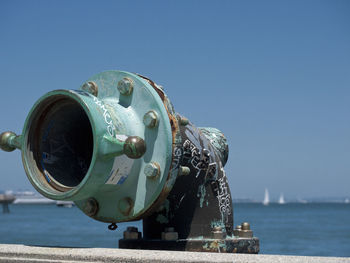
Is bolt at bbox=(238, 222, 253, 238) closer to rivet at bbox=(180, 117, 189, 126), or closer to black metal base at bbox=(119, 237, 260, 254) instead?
black metal base at bbox=(119, 237, 260, 254)

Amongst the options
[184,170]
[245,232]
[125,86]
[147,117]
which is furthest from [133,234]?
[125,86]

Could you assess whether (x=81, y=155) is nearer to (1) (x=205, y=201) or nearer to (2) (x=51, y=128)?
(2) (x=51, y=128)

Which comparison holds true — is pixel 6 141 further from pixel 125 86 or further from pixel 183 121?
pixel 183 121

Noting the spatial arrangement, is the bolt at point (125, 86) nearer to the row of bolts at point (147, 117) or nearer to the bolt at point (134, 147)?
the row of bolts at point (147, 117)

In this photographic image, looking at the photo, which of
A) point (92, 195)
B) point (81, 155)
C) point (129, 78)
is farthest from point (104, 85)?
point (92, 195)

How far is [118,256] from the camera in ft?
13.1

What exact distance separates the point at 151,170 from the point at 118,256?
1.04 meters

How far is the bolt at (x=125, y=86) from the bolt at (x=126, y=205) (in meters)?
0.86

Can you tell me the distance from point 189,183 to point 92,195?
2.78 ft

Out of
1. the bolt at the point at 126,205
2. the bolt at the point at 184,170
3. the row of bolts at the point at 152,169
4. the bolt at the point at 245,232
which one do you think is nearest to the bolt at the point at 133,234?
the row of bolts at the point at 152,169

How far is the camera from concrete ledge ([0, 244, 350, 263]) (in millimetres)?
3656

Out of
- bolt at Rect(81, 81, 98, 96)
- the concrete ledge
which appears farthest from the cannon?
the concrete ledge

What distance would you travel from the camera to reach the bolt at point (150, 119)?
5008mm

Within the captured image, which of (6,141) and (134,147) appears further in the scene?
(6,141)
